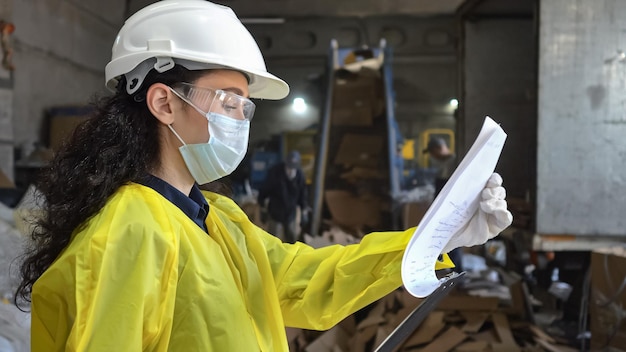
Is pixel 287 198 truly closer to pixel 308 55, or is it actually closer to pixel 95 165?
pixel 308 55

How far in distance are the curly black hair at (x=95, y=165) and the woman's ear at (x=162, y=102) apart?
0.07ft

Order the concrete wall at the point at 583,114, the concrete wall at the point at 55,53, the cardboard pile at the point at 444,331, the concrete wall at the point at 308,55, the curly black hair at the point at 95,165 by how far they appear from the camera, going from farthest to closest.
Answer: the concrete wall at the point at 308,55
the concrete wall at the point at 55,53
the cardboard pile at the point at 444,331
the concrete wall at the point at 583,114
the curly black hair at the point at 95,165

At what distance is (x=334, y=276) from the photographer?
1315mm

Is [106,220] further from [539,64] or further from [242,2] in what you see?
[242,2]

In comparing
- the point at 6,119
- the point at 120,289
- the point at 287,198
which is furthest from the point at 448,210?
the point at 6,119

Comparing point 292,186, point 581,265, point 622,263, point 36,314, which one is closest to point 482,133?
point 36,314

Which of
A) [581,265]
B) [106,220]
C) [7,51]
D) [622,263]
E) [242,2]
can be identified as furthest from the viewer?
[242,2]

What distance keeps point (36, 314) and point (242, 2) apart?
346 inches

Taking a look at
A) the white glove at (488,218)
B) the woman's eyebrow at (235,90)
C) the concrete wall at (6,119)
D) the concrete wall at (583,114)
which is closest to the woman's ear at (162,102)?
the woman's eyebrow at (235,90)

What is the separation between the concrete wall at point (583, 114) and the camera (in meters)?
3.41

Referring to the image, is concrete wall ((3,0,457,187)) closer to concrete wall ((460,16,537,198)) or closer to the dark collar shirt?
concrete wall ((460,16,537,198))

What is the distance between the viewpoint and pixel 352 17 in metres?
9.28

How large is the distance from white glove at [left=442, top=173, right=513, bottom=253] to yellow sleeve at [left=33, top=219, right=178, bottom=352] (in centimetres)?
65

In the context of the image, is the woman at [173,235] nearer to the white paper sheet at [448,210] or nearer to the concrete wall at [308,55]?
the white paper sheet at [448,210]
